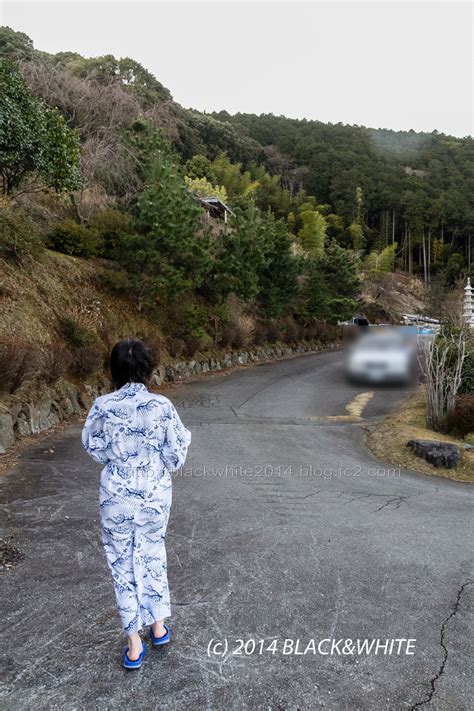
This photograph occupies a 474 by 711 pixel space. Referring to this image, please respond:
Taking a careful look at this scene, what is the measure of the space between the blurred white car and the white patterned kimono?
22.7 ft

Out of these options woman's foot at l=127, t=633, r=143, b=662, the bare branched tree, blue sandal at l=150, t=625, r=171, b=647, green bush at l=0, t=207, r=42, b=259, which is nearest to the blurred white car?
the bare branched tree

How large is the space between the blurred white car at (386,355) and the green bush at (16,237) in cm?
667

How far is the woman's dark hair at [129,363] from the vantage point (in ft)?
7.30

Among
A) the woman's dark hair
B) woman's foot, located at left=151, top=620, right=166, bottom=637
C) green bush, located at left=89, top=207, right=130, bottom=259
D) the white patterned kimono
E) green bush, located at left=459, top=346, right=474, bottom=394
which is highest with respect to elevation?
green bush, located at left=89, top=207, right=130, bottom=259

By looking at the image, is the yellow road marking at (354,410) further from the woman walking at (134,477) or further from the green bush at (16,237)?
the woman walking at (134,477)

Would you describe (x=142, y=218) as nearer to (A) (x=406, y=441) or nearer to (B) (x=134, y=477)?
(A) (x=406, y=441)

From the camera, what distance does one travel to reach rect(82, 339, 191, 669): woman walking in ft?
7.13

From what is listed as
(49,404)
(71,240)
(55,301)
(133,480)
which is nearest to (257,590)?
(133,480)

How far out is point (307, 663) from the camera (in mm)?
2250

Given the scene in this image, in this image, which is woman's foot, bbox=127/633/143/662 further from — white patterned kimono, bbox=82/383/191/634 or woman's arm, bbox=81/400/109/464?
woman's arm, bbox=81/400/109/464

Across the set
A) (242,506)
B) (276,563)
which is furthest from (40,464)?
(276,563)

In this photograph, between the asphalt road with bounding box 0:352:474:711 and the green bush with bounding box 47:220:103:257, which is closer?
the asphalt road with bounding box 0:352:474:711

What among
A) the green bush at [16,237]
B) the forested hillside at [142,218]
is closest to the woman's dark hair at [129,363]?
the forested hillside at [142,218]

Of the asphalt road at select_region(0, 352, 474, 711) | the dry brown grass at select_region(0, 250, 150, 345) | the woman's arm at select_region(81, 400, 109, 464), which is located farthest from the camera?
the dry brown grass at select_region(0, 250, 150, 345)
